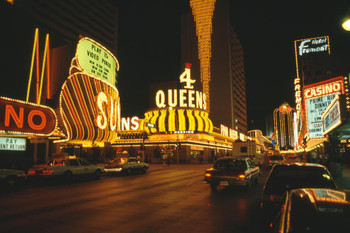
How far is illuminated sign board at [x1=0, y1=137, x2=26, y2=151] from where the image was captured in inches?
843

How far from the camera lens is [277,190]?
7.30 metres

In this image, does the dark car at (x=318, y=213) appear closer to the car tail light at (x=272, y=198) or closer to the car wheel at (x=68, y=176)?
the car tail light at (x=272, y=198)

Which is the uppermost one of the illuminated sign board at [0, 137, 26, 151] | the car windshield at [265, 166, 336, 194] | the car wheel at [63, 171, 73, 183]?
the illuminated sign board at [0, 137, 26, 151]

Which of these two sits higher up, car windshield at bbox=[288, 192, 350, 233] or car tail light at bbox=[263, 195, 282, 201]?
car windshield at bbox=[288, 192, 350, 233]

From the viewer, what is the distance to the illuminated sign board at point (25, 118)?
20391mm

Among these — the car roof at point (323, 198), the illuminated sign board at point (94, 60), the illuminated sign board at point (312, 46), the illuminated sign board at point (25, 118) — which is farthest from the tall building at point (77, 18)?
the illuminated sign board at point (312, 46)

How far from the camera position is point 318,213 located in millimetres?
2740

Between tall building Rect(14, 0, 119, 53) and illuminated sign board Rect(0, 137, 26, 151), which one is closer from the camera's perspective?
illuminated sign board Rect(0, 137, 26, 151)

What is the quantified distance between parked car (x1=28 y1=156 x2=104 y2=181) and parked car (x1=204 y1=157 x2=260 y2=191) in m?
10.3

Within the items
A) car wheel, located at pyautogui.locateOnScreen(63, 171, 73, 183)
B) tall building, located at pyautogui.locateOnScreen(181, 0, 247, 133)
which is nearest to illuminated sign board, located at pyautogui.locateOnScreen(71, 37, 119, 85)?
car wheel, located at pyautogui.locateOnScreen(63, 171, 73, 183)

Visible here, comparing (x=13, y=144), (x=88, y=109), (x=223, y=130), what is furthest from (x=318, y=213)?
(x=223, y=130)

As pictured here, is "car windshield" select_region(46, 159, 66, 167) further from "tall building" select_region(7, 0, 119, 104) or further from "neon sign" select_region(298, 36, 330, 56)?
"neon sign" select_region(298, 36, 330, 56)

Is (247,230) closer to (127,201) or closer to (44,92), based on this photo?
(127,201)

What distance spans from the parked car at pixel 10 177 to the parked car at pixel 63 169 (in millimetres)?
1648
